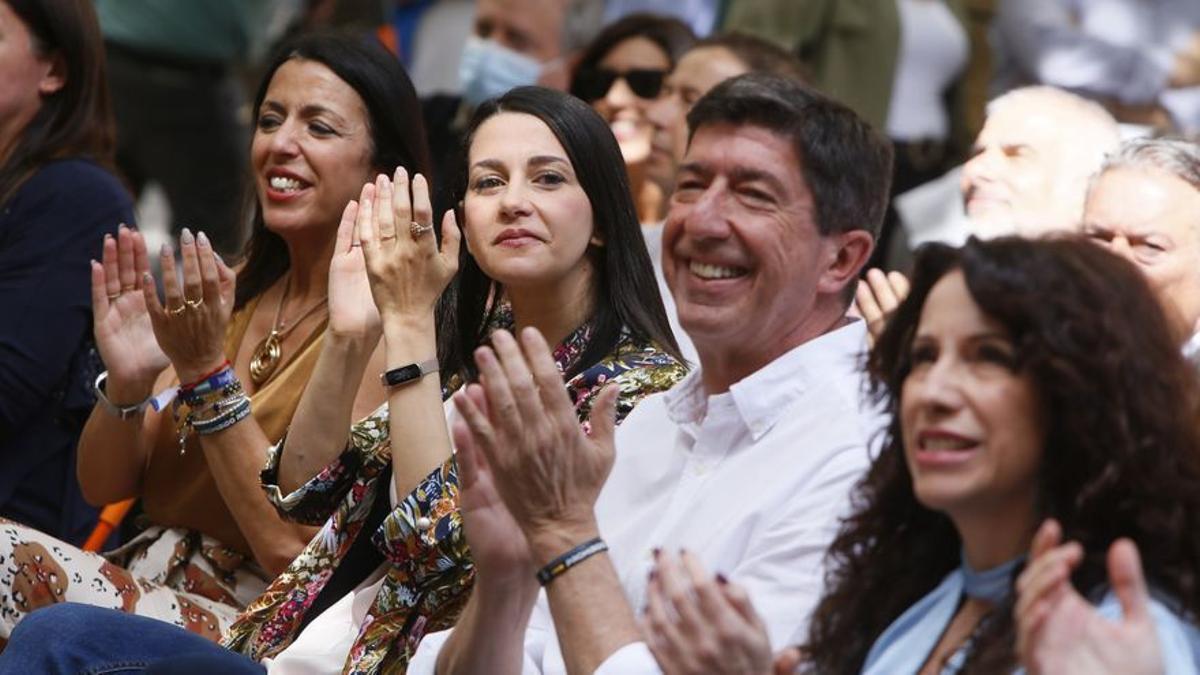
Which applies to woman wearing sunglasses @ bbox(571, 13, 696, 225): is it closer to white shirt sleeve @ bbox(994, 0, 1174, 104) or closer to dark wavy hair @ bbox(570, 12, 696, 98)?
dark wavy hair @ bbox(570, 12, 696, 98)

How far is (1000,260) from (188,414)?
2.16 m

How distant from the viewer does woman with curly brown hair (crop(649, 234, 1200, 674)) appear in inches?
93.4

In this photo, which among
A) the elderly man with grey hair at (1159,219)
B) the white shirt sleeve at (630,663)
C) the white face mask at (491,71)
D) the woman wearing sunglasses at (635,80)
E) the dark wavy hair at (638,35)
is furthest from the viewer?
the white face mask at (491,71)

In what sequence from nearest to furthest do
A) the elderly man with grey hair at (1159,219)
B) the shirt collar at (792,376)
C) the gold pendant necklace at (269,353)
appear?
the shirt collar at (792,376) → the elderly man with grey hair at (1159,219) → the gold pendant necklace at (269,353)

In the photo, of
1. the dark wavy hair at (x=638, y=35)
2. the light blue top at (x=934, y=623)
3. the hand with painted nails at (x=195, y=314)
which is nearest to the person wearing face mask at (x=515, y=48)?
the dark wavy hair at (x=638, y=35)

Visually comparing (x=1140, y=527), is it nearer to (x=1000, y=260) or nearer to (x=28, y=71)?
(x=1000, y=260)

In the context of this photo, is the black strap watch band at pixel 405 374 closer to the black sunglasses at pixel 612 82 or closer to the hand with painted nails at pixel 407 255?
the hand with painted nails at pixel 407 255

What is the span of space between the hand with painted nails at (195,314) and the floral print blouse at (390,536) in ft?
0.78

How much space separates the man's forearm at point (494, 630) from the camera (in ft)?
9.81

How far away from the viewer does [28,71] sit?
4758mm

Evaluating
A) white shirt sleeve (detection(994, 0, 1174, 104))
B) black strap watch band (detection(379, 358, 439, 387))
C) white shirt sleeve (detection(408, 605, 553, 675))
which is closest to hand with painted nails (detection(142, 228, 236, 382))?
black strap watch band (detection(379, 358, 439, 387))

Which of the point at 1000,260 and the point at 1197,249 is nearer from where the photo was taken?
the point at 1000,260

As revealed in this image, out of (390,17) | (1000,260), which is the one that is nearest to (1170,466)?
(1000,260)

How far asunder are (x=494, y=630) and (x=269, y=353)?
1508 mm
